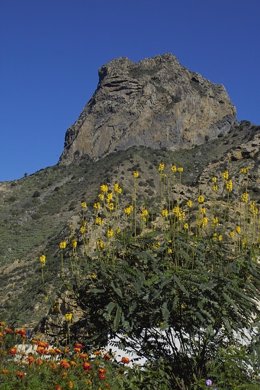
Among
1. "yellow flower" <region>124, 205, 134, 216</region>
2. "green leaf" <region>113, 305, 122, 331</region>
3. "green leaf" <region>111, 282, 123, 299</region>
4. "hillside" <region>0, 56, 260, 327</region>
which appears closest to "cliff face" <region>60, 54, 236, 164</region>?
"hillside" <region>0, 56, 260, 327</region>

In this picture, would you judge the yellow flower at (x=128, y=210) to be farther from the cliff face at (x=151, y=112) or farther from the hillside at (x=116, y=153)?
the cliff face at (x=151, y=112)

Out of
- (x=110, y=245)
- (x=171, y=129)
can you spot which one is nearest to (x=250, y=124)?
(x=171, y=129)

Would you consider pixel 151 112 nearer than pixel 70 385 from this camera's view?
No

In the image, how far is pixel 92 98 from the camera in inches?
3671

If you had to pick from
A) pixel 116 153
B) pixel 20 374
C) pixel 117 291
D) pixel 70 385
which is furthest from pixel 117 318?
pixel 116 153

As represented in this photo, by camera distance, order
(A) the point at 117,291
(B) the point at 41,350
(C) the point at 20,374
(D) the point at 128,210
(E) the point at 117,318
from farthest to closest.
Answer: (D) the point at 128,210
(B) the point at 41,350
(A) the point at 117,291
(E) the point at 117,318
(C) the point at 20,374

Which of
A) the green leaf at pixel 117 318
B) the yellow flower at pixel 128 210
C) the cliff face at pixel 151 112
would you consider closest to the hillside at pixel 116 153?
the cliff face at pixel 151 112

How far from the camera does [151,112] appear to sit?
8225 centimetres

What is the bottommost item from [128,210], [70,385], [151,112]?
[70,385]

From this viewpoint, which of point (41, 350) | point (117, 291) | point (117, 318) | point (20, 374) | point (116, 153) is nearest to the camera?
point (20, 374)

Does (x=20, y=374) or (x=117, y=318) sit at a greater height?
(x=117, y=318)

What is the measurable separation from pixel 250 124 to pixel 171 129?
14.0 meters

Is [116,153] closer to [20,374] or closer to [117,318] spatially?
[117,318]

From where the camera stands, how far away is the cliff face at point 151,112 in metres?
79.6
